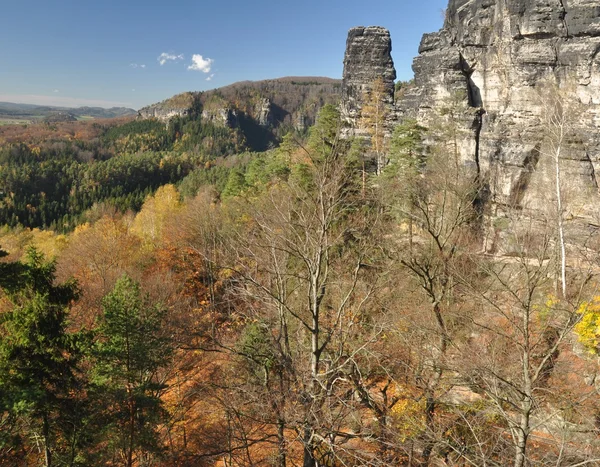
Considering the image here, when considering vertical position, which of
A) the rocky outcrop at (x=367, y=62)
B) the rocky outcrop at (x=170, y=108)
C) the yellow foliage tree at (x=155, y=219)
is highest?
the rocky outcrop at (x=170, y=108)

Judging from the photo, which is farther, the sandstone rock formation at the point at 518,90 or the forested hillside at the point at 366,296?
the sandstone rock formation at the point at 518,90

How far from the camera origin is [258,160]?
36.2m

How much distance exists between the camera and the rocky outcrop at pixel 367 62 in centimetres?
3450

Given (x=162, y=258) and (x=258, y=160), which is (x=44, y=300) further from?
(x=258, y=160)

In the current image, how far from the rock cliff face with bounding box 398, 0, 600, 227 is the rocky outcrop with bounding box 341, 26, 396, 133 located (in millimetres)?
6770

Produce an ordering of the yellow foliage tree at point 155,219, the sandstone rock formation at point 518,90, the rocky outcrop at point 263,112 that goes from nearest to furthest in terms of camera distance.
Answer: the sandstone rock formation at point 518,90
the yellow foliage tree at point 155,219
the rocky outcrop at point 263,112

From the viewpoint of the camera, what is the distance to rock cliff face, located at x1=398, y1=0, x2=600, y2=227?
2014cm

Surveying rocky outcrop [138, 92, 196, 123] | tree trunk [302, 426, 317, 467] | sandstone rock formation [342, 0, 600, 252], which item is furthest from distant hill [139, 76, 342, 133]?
tree trunk [302, 426, 317, 467]

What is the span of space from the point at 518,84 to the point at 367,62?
51.1 ft

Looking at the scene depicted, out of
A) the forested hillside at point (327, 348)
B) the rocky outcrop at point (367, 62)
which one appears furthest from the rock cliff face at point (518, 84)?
the rocky outcrop at point (367, 62)

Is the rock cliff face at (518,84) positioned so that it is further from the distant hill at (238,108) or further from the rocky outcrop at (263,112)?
the rocky outcrop at (263,112)

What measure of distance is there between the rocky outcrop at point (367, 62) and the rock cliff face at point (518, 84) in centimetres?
677

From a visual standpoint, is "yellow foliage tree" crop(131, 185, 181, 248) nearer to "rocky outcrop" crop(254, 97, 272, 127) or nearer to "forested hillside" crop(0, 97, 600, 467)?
"forested hillside" crop(0, 97, 600, 467)

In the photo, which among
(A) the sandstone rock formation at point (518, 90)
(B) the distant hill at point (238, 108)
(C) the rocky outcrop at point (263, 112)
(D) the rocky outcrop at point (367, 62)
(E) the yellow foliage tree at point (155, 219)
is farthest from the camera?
(C) the rocky outcrop at point (263, 112)
